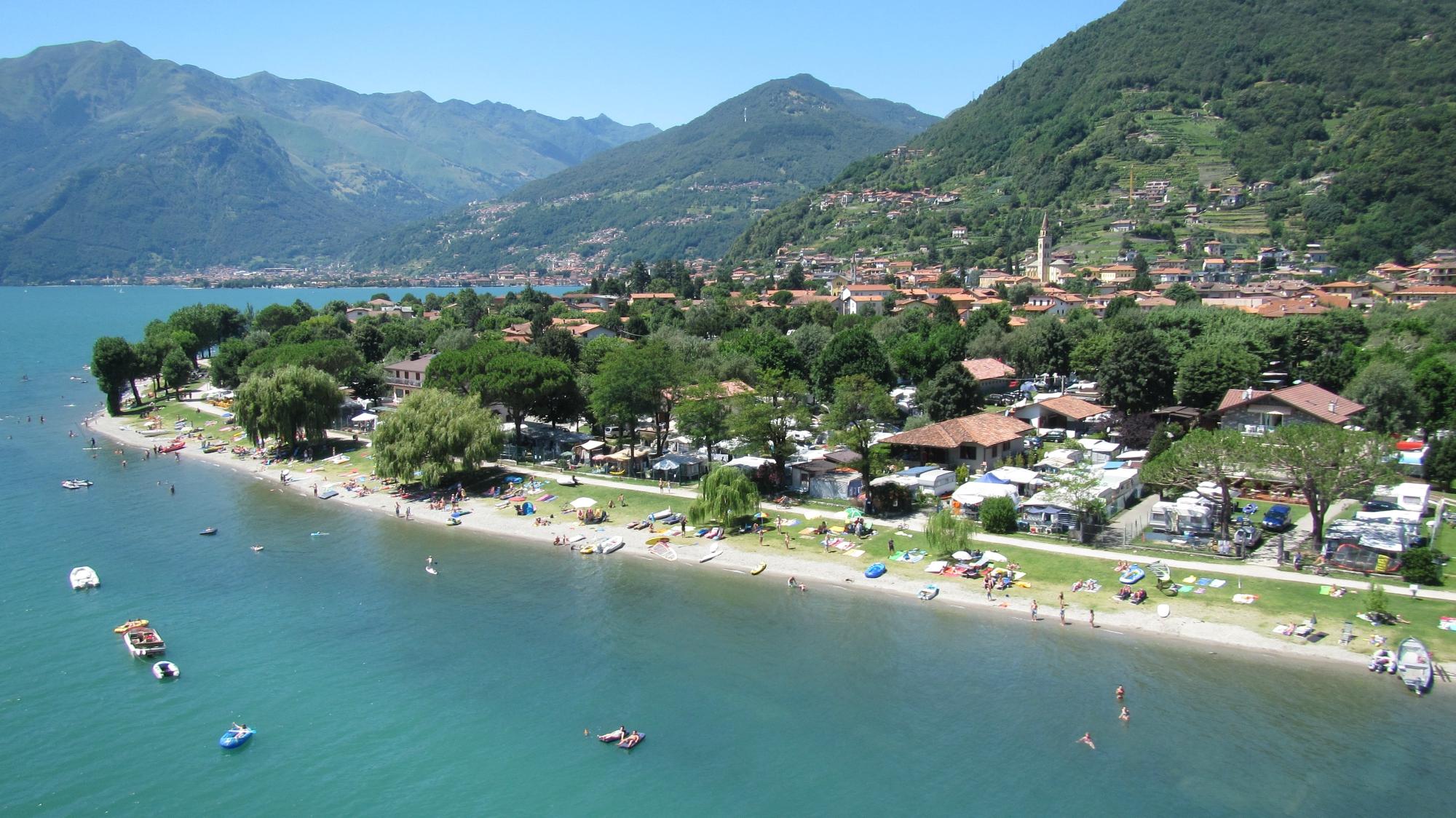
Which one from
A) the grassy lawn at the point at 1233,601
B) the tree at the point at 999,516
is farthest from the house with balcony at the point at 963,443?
the grassy lawn at the point at 1233,601

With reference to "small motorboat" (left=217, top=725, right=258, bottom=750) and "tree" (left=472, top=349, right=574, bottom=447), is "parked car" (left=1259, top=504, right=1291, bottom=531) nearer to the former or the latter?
"small motorboat" (left=217, top=725, right=258, bottom=750)

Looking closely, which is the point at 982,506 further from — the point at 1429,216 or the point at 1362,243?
the point at 1429,216

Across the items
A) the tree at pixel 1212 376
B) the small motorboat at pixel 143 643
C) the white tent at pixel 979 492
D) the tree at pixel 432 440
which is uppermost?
the tree at pixel 1212 376

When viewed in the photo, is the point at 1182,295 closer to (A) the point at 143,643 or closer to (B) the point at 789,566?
(B) the point at 789,566

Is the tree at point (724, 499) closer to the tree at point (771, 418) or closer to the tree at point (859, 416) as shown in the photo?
the tree at point (771, 418)

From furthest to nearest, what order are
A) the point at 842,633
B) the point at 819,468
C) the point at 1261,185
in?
the point at 1261,185 → the point at 819,468 → the point at 842,633

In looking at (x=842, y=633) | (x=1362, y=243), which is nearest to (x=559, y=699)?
(x=842, y=633)
